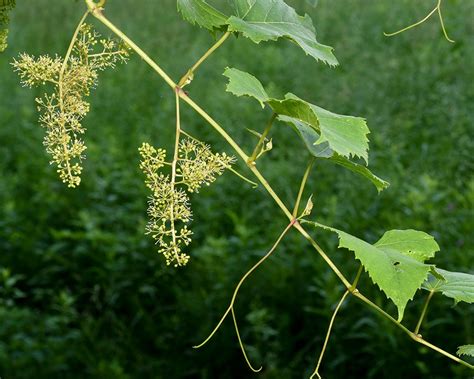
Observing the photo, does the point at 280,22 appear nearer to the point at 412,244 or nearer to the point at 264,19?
the point at 264,19

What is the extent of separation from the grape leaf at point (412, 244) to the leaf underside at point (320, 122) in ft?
0.19

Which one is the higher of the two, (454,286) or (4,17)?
(4,17)

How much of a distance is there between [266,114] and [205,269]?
5.53 feet

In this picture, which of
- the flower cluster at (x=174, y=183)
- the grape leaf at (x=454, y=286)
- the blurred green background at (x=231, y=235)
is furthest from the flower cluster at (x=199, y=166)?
the blurred green background at (x=231, y=235)

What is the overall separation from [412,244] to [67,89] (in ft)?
1.22

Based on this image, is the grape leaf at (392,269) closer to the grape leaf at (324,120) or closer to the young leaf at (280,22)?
the grape leaf at (324,120)

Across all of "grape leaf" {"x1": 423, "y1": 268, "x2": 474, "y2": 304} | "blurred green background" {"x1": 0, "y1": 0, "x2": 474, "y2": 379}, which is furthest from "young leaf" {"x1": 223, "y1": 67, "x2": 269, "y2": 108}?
"blurred green background" {"x1": 0, "y1": 0, "x2": 474, "y2": 379}

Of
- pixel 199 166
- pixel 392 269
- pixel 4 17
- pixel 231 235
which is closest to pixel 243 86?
pixel 199 166

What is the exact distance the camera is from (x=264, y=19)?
2.93 ft

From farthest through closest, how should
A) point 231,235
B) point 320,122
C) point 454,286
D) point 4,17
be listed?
point 231,235, point 4,17, point 454,286, point 320,122

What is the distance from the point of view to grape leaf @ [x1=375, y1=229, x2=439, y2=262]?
84 centimetres

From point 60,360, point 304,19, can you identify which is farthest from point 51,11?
point 304,19

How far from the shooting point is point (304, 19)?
3.05 ft

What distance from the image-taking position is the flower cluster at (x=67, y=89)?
81 cm
